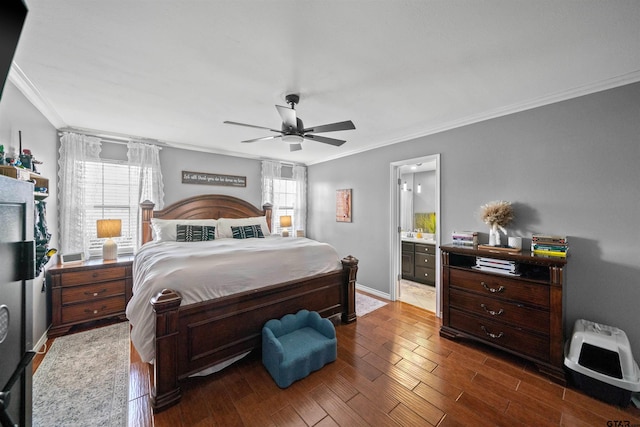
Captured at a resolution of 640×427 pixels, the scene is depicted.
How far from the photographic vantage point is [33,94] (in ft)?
7.69

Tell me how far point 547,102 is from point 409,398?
10.0ft

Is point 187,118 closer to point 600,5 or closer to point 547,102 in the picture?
point 600,5

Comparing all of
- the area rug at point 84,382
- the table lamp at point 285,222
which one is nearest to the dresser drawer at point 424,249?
the table lamp at point 285,222

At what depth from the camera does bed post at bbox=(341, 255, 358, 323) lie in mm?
3068

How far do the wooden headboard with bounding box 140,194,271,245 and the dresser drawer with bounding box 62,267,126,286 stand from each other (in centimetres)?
72

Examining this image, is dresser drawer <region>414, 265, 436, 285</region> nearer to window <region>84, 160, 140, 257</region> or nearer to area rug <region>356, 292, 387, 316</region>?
area rug <region>356, 292, 387, 316</region>

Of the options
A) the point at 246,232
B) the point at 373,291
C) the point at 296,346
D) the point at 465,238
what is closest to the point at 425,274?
the point at 373,291

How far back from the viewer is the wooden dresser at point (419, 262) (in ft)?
14.4

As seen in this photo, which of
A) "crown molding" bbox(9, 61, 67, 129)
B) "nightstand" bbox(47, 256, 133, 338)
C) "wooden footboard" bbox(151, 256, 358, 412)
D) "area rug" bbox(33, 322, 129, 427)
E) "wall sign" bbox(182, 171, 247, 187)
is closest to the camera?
"area rug" bbox(33, 322, 129, 427)

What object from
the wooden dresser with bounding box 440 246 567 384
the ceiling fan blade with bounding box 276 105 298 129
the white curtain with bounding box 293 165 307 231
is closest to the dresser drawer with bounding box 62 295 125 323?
the ceiling fan blade with bounding box 276 105 298 129

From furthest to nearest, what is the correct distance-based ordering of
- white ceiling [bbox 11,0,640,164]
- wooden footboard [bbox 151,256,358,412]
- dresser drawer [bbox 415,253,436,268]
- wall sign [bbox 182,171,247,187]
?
dresser drawer [bbox 415,253,436,268], wall sign [bbox 182,171,247,187], wooden footboard [bbox 151,256,358,412], white ceiling [bbox 11,0,640,164]

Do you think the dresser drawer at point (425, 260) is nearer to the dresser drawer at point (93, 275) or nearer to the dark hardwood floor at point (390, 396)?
the dark hardwood floor at point (390, 396)

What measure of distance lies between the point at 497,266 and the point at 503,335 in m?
0.66

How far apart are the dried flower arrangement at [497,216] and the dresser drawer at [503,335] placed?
83 cm
